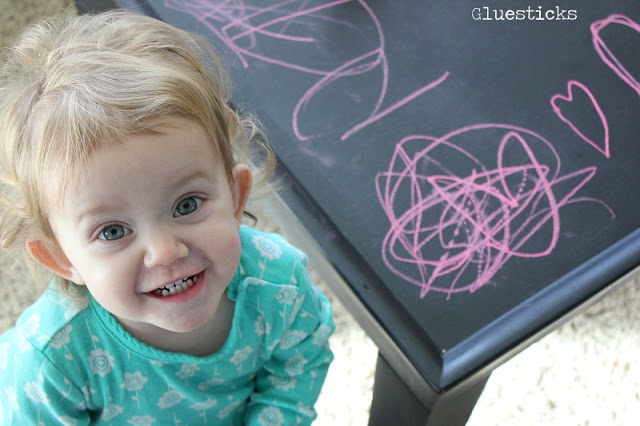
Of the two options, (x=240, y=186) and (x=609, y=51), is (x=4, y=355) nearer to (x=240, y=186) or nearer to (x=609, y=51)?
(x=240, y=186)

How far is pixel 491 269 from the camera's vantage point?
0.66 meters

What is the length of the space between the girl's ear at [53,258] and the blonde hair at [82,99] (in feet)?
0.04

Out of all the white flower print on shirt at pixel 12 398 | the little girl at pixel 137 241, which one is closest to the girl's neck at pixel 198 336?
the little girl at pixel 137 241

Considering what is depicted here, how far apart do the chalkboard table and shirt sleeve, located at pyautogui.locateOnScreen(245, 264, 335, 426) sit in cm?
7

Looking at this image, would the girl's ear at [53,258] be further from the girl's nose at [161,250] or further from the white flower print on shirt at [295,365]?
the white flower print on shirt at [295,365]

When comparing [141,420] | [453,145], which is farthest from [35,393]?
[453,145]

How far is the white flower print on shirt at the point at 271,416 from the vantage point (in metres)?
0.76

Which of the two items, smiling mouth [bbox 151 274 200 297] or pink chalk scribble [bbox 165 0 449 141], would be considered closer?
smiling mouth [bbox 151 274 200 297]

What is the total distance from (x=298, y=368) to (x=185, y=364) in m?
0.12

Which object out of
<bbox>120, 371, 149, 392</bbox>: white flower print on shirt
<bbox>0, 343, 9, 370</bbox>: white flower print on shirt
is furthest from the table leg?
<bbox>0, 343, 9, 370</bbox>: white flower print on shirt

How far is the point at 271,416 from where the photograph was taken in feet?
2.49

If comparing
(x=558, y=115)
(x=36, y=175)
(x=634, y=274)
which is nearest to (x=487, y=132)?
(x=558, y=115)

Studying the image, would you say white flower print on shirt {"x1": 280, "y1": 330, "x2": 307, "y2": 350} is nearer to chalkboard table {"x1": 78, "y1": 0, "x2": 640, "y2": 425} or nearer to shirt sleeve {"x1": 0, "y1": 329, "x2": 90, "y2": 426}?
chalkboard table {"x1": 78, "y1": 0, "x2": 640, "y2": 425}

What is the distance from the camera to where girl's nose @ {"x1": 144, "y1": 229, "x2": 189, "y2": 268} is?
536 millimetres
